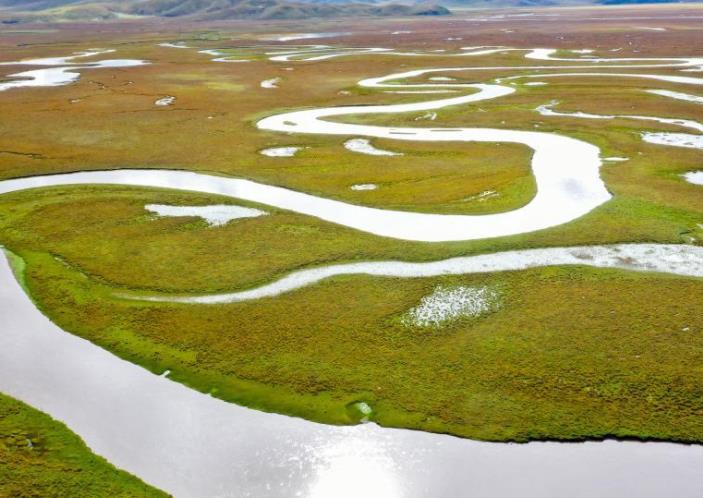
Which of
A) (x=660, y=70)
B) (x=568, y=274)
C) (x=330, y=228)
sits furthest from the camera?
(x=660, y=70)

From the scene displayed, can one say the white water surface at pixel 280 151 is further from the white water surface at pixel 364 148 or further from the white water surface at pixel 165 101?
the white water surface at pixel 165 101

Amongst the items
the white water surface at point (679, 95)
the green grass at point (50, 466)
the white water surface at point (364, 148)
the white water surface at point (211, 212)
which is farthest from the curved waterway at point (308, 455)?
the white water surface at point (679, 95)

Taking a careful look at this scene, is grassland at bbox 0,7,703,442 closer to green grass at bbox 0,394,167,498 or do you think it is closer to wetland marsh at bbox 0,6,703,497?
wetland marsh at bbox 0,6,703,497

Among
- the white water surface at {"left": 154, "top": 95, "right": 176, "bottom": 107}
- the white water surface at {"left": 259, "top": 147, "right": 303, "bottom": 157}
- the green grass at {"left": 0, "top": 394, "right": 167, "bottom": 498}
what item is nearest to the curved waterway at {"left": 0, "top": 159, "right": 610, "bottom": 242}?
the white water surface at {"left": 259, "top": 147, "right": 303, "bottom": 157}

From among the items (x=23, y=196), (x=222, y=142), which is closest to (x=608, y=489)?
(x=23, y=196)

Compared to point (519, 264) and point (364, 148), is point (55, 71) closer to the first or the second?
point (364, 148)

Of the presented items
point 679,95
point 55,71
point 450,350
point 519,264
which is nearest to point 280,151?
point 519,264

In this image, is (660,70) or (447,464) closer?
(447,464)

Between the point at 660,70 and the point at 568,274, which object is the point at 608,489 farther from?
the point at 660,70

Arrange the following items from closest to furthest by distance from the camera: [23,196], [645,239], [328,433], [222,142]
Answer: [328,433], [645,239], [23,196], [222,142]
